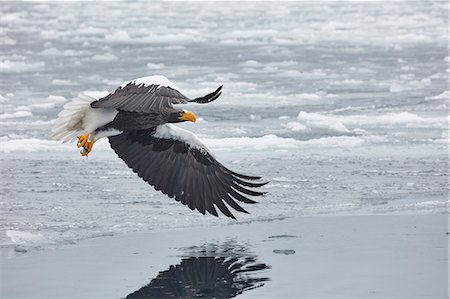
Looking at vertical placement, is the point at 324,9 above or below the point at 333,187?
above

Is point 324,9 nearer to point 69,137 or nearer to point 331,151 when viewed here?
point 331,151

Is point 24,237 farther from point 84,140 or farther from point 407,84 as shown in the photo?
point 407,84

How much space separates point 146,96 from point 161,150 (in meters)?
1.20

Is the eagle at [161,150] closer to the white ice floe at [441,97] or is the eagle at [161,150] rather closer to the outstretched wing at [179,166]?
the outstretched wing at [179,166]

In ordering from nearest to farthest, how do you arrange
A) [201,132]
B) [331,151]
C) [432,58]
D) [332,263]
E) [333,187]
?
1. [332,263]
2. [333,187]
3. [331,151]
4. [201,132]
5. [432,58]

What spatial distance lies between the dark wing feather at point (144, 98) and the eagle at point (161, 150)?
313 mm

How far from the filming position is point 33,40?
54.0 feet

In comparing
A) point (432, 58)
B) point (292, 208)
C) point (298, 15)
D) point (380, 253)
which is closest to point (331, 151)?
point (292, 208)

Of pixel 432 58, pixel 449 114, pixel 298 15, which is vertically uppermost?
pixel 298 15

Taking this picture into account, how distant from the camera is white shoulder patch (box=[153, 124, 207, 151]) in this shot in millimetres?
6105

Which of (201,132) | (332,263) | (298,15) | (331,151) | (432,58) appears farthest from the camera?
(298,15)

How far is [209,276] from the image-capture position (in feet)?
18.0

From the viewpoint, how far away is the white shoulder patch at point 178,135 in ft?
20.0

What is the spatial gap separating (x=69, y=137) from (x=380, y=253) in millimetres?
2121
